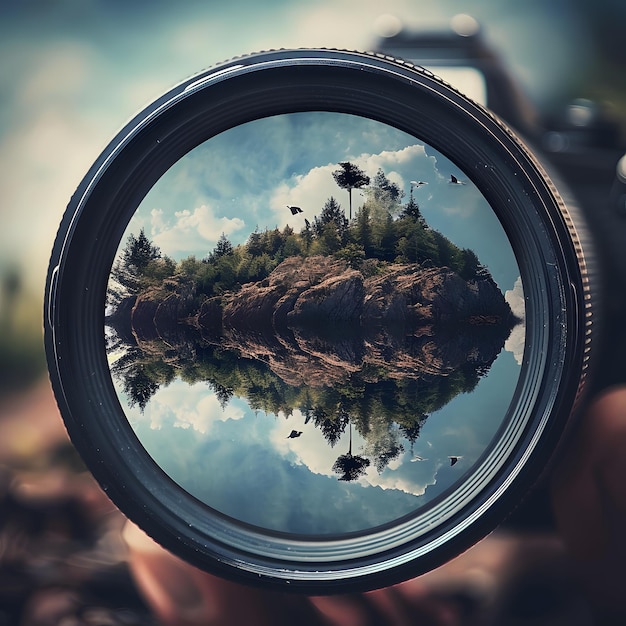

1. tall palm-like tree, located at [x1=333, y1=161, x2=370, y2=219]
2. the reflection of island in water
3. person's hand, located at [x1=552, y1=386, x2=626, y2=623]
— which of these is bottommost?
person's hand, located at [x1=552, y1=386, x2=626, y2=623]

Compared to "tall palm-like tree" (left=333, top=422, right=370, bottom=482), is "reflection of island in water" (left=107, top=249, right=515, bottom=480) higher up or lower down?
higher up

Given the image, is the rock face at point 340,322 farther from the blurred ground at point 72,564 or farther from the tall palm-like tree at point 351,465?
the blurred ground at point 72,564

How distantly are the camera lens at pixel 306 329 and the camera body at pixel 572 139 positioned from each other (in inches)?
2.5

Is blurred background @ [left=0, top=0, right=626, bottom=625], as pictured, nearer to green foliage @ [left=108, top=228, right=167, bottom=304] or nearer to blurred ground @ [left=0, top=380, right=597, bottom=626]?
blurred ground @ [left=0, top=380, right=597, bottom=626]

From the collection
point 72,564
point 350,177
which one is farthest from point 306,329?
point 72,564

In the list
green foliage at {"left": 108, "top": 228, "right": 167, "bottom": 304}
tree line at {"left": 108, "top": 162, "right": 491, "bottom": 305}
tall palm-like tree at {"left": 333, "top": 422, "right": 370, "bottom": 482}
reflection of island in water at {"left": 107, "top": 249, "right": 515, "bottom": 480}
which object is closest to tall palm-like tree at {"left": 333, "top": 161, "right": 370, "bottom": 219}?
tree line at {"left": 108, "top": 162, "right": 491, "bottom": 305}

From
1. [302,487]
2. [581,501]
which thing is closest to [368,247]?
[302,487]

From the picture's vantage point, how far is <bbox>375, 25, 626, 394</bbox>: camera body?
34.8 inches

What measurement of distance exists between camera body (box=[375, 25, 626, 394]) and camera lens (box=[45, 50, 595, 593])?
6 centimetres

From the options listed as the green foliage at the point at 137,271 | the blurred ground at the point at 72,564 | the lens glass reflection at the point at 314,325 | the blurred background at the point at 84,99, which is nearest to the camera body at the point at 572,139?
the blurred background at the point at 84,99

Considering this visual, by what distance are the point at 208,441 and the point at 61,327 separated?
0.27 m

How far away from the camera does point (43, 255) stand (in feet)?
3.09

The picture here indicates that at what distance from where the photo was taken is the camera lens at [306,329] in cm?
87

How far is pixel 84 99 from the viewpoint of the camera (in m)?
0.92
